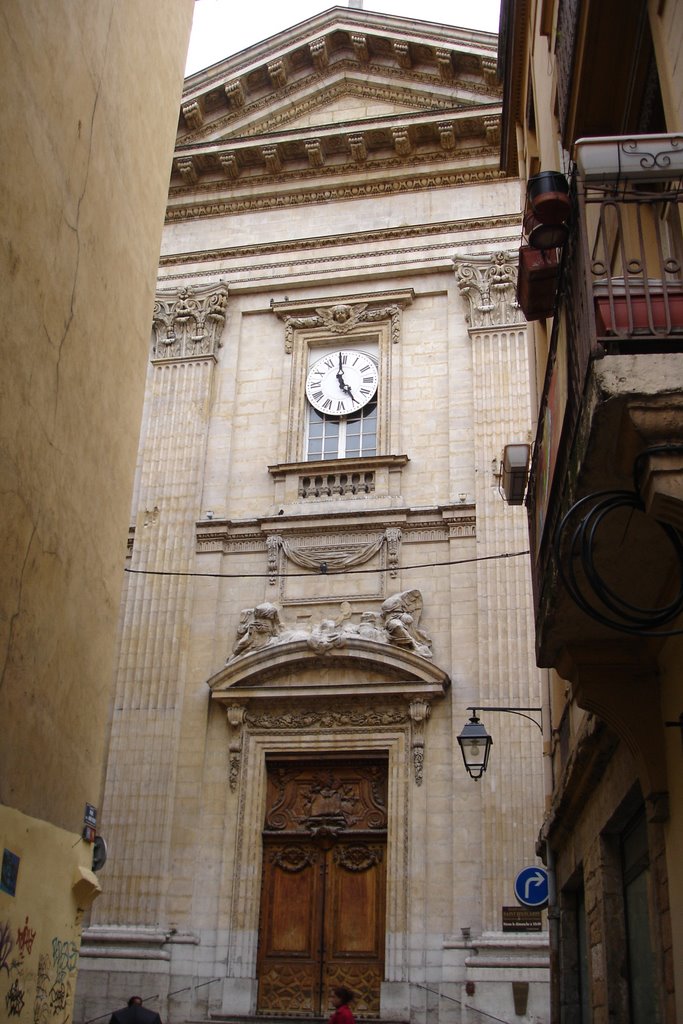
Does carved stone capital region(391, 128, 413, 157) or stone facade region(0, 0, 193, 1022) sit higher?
carved stone capital region(391, 128, 413, 157)

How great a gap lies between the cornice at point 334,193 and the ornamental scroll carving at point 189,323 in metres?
1.92

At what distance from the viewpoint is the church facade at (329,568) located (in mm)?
14516

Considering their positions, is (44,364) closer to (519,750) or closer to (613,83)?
(613,83)

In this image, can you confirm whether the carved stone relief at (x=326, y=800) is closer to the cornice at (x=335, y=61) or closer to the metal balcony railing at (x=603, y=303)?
the metal balcony railing at (x=603, y=303)

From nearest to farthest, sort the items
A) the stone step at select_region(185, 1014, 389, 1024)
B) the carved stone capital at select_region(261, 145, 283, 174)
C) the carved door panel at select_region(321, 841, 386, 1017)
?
the stone step at select_region(185, 1014, 389, 1024)
the carved door panel at select_region(321, 841, 386, 1017)
the carved stone capital at select_region(261, 145, 283, 174)

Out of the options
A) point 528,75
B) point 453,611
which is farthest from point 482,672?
point 528,75

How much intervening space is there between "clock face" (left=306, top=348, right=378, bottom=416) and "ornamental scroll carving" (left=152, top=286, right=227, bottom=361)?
6.30ft

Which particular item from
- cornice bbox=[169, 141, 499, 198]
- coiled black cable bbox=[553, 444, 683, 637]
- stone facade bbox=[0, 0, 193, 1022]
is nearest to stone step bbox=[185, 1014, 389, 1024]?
stone facade bbox=[0, 0, 193, 1022]

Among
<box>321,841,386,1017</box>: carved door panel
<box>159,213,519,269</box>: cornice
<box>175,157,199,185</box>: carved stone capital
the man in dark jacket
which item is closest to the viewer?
the man in dark jacket

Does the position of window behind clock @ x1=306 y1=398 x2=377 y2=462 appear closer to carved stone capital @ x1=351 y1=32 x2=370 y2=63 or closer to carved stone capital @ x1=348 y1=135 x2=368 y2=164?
carved stone capital @ x1=348 y1=135 x2=368 y2=164

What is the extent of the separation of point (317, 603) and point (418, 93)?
10349mm

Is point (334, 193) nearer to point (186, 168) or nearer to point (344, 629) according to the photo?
point (186, 168)

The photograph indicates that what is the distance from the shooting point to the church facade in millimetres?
14516

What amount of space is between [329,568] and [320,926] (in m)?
5.13
